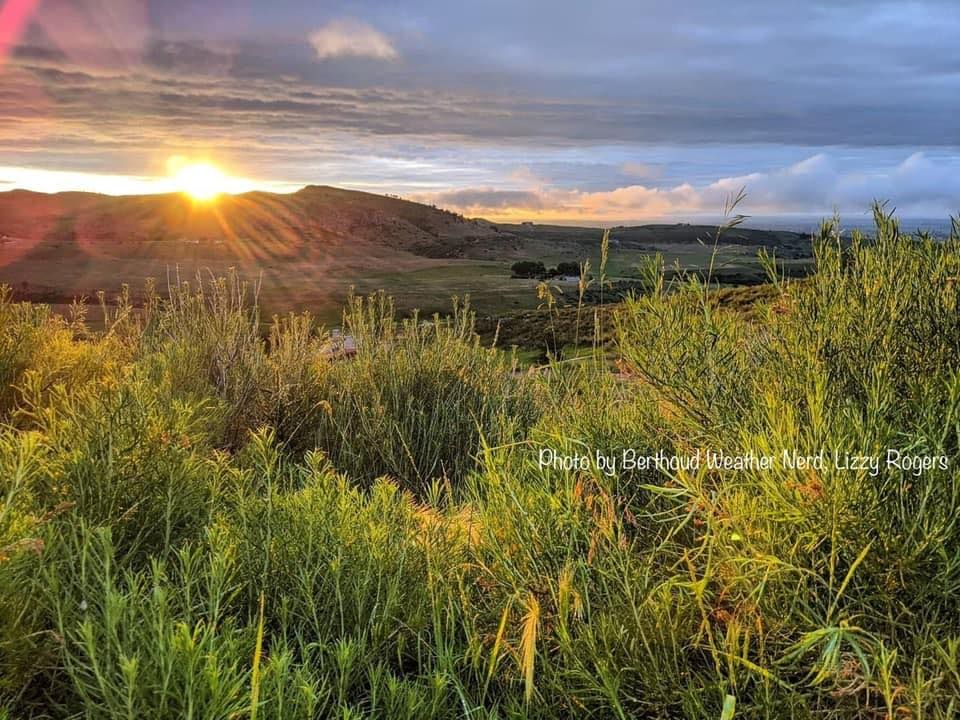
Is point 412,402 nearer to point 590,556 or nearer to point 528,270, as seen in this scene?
point 590,556

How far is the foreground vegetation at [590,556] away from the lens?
195 centimetres

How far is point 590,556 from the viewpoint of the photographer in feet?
7.13

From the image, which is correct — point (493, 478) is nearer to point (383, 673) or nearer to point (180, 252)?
point (383, 673)

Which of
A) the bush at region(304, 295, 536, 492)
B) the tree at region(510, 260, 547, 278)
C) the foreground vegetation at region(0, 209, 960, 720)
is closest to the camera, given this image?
the foreground vegetation at region(0, 209, 960, 720)

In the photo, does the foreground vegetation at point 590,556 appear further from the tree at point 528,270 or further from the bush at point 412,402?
the tree at point 528,270

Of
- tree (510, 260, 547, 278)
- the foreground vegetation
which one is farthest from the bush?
tree (510, 260, 547, 278)

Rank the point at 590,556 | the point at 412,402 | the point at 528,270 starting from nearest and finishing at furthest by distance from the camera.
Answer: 1. the point at 590,556
2. the point at 412,402
3. the point at 528,270

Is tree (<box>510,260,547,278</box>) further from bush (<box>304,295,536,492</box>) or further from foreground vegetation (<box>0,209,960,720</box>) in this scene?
foreground vegetation (<box>0,209,960,720</box>)

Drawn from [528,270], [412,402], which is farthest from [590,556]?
[528,270]

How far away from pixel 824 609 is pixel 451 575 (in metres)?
1.23

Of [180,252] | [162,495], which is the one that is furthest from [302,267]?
[162,495]

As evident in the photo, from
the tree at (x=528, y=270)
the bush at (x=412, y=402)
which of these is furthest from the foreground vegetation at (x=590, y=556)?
the tree at (x=528, y=270)

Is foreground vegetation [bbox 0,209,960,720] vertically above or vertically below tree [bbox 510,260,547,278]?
above

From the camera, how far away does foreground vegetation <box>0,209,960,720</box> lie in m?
1.95
